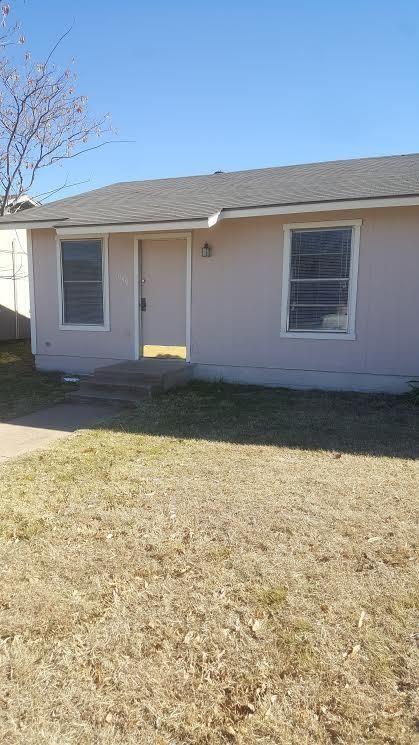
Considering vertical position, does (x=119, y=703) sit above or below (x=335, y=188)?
below

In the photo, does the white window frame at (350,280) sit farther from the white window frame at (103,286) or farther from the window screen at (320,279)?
the white window frame at (103,286)

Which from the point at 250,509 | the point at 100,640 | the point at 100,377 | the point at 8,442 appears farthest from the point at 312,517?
the point at 100,377

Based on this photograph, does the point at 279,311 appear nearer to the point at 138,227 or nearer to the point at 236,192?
the point at 236,192

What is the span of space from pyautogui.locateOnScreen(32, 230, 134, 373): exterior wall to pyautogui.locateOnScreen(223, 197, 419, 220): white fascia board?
2.24 metres

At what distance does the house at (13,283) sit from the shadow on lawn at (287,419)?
325 inches

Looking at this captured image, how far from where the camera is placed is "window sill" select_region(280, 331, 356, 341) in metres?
7.24

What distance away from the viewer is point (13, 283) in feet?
44.5

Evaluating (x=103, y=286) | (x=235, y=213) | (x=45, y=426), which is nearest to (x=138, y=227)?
(x=235, y=213)

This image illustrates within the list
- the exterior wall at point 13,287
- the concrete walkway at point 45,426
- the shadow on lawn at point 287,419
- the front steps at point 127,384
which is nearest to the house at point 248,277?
the shadow on lawn at point 287,419

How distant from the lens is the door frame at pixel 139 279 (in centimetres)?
799

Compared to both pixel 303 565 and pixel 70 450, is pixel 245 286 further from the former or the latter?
pixel 303 565

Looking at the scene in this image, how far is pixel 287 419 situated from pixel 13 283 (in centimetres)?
1069

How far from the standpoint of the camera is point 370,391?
7.25 meters

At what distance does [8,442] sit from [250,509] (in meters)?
2.94
